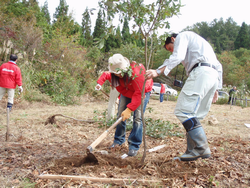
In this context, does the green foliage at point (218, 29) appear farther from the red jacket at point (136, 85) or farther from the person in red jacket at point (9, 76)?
the red jacket at point (136, 85)

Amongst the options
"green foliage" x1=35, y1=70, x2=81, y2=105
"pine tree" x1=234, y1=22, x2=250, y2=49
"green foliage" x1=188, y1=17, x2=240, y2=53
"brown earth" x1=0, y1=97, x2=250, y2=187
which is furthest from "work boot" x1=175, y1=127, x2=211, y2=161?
"green foliage" x1=188, y1=17, x2=240, y2=53

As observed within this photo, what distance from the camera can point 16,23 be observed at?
1088 centimetres

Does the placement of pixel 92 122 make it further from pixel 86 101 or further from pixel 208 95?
pixel 86 101

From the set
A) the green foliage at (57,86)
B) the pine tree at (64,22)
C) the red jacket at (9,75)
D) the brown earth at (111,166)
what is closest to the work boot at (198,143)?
the brown earth at (111,166)

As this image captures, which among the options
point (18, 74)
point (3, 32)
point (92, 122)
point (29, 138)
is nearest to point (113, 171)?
point (29, 138)

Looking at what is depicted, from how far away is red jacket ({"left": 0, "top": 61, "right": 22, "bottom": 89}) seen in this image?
19.5 ft

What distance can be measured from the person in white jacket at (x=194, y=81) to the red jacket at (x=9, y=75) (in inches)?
201

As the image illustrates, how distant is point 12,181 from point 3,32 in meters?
9.46

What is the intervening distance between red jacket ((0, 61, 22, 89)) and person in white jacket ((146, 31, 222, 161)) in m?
5.10

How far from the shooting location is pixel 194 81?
7.67 feet

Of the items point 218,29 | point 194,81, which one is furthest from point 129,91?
point 218,29

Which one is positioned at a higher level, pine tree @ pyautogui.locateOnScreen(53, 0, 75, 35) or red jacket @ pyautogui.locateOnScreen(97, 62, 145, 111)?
pine tree @ pyautogui.locateOnScreen(53, 0, 75, 35)

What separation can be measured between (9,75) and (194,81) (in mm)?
5521

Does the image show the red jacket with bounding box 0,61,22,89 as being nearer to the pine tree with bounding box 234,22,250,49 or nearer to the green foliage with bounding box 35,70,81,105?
the green foliage with bounding box 35,70,81,105
